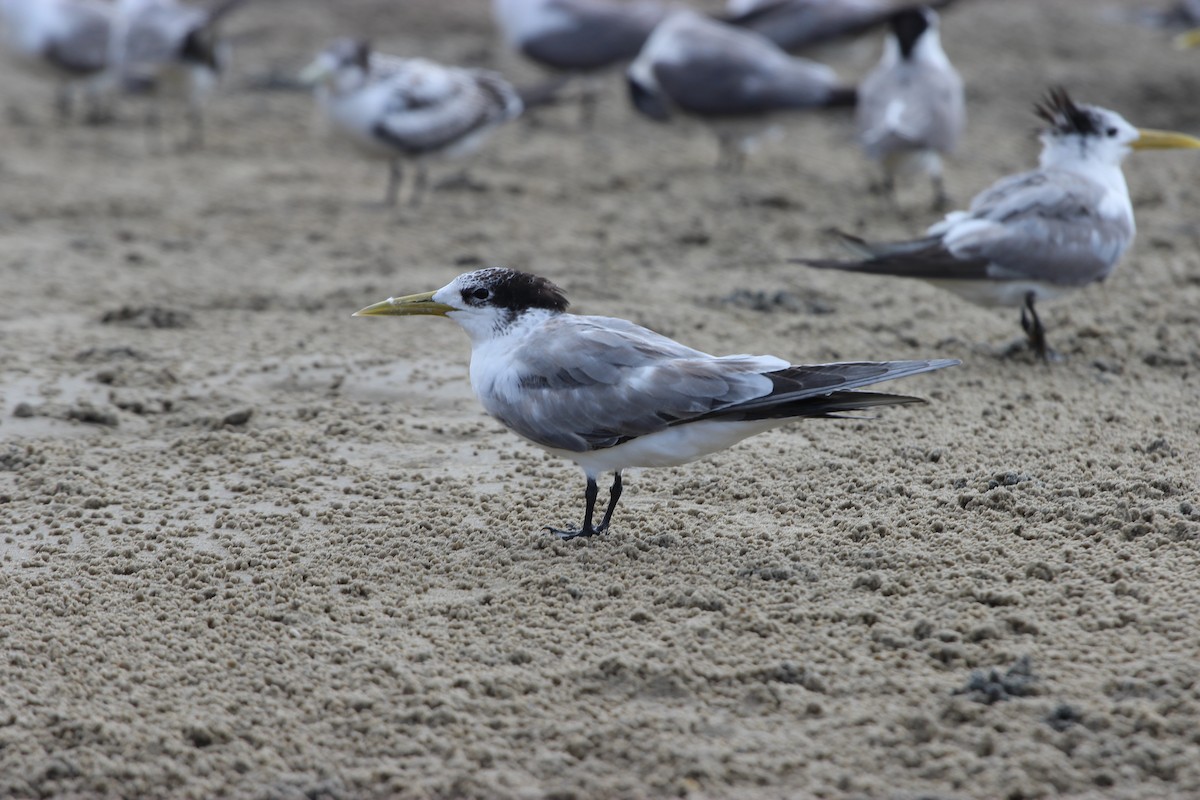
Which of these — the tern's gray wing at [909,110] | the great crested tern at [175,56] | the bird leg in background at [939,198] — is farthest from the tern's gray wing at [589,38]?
the bird leg in background at [939,198]

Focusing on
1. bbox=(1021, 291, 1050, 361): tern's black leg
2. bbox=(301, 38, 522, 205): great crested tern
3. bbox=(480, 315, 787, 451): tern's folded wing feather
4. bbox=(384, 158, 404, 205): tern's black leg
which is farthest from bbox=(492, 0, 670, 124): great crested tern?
bbox=(480, 315, 787, 451): tern's folded wing feather

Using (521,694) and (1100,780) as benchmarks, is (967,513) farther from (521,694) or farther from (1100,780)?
(521,694)

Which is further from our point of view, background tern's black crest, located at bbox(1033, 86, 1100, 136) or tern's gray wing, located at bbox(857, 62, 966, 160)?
tern's gray wing, located at bbox(857, 62, 966, 160)

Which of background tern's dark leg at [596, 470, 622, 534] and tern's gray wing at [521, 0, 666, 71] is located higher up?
tern's gray wing at [521, 0, 666, 71]

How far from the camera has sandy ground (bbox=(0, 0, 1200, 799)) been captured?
2717 millimetres

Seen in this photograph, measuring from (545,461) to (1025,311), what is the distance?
6.95ft

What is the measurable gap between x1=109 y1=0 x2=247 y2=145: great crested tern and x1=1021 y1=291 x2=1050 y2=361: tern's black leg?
613 centimetres

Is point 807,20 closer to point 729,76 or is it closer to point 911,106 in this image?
point 729,76

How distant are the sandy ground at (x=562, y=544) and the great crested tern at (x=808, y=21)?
308 cm

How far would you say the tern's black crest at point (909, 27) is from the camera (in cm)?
789

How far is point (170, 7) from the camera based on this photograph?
9.93 metres

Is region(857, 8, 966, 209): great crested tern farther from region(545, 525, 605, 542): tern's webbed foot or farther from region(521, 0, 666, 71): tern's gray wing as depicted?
region(545, 525, 605, 542): tern's webbed foot

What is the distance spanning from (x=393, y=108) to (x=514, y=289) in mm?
4367

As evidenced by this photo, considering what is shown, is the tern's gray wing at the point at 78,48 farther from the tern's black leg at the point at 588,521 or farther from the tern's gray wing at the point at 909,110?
the tern's black leg at the point at 588,521
